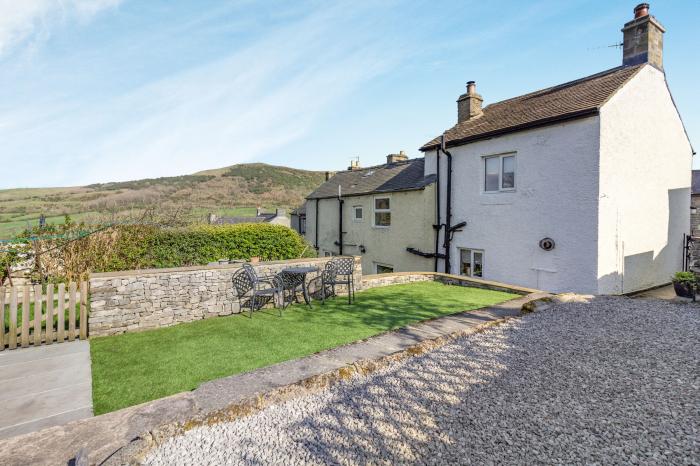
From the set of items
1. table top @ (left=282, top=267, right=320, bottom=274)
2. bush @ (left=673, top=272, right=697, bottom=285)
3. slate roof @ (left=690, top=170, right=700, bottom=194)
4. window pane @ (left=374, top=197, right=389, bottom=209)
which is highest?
slate roof @ (left=690, top=170, right=700, bottom=194)

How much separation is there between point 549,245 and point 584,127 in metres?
3.58

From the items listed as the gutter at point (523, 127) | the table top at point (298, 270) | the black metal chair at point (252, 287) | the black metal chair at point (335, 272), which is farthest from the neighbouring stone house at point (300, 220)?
the black metal chair at point (252, 287)

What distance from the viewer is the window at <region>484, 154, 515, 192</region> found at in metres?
11.7

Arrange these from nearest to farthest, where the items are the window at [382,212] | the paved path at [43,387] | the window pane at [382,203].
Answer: the paved path at [43,387]
the window at [382,212]
the window pane at [382,203]

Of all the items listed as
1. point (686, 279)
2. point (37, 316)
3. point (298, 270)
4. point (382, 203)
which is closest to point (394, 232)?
point (382, 203)

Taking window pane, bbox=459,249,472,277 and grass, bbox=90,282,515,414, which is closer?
grass, bbox=90,282,515,414

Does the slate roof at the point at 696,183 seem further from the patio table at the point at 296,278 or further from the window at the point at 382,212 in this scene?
the patio table at the point at 296,278

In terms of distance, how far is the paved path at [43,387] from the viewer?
11.6ft

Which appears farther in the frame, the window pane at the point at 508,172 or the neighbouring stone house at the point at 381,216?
the neighbouring stone house at the point at 381,216

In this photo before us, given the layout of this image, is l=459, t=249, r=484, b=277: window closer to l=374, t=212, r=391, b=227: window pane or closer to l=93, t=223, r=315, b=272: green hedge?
l=374, t=212, r=391, b=227: window pane

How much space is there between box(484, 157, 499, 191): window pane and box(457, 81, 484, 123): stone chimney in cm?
348

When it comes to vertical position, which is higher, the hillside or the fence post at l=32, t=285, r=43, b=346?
the hillside

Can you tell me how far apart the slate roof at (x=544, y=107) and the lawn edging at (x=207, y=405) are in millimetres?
8332

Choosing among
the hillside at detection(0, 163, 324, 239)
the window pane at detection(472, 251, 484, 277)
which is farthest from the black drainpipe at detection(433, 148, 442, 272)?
the hillside at detection(0, 163, 324, 239)
